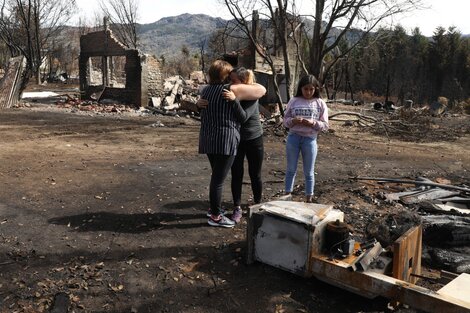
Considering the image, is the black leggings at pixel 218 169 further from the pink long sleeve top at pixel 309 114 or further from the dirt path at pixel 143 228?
the pink long sleeve top at pixel 309 114

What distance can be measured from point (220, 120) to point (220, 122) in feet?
0.06

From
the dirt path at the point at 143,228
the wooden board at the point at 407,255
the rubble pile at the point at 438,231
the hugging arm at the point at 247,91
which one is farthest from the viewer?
the hugging arm at the point at 247,91

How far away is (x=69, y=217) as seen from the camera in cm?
455

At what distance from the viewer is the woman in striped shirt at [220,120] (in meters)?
3.90

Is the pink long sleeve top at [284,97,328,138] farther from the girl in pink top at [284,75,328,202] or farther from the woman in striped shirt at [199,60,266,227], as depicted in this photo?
the woman in striped shirt at [199,60,266,227]

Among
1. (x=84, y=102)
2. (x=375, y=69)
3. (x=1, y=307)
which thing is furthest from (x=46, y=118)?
(x=375, y=69)

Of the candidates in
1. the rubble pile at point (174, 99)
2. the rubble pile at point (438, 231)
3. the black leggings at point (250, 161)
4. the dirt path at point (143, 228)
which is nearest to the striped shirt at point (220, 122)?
the black leggings at point (250, 161)

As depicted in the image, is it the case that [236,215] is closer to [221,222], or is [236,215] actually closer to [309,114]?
[221,222]

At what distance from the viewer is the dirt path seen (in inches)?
120

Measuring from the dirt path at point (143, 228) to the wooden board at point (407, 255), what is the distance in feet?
0.98

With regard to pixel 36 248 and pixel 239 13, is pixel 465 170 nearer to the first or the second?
pixel 36 248

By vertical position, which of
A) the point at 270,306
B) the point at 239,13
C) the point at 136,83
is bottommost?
the point at 270,306

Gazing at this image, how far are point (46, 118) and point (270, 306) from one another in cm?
1335

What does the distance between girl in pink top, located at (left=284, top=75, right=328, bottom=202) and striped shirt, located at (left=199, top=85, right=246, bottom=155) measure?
0.84 metres
